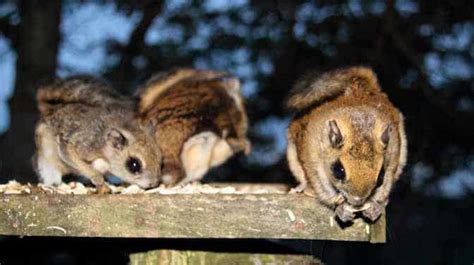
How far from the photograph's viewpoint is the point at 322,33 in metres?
4.77

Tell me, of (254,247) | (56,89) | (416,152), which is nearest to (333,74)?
(254,247)

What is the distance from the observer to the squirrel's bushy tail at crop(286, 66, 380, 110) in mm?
2564

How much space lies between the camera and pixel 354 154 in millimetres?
2236

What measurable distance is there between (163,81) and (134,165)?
0.51 m

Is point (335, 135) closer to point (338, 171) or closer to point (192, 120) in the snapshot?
point (338, 171)

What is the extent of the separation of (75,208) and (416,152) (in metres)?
2.50

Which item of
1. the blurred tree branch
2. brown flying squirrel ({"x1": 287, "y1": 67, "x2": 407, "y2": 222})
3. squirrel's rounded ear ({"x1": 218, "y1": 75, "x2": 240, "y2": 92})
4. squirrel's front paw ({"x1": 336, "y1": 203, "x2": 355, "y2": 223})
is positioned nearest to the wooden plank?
brown flying squirrel ({"x1": 287, "y1": 67, "x2": 407, "y2": 222})

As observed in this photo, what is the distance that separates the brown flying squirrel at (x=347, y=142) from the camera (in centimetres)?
215

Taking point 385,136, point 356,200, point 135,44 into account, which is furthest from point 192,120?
point 135,44

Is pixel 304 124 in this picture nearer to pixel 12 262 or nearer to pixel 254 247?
pixel 254 247

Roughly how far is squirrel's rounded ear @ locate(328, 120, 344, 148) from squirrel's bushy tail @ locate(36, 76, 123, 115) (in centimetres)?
135

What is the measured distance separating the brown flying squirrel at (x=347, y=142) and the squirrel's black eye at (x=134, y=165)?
2.49 ft

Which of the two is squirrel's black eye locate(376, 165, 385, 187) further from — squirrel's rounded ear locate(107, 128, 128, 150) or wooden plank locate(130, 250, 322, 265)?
squirrel's rounded ear locate(107, 128, 128, 150)

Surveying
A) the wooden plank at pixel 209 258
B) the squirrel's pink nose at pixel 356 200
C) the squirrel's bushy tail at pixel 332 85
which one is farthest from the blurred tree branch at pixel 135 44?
the squirrel's pink nose at pixel 356 200
